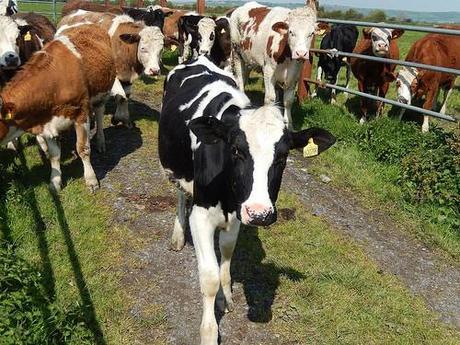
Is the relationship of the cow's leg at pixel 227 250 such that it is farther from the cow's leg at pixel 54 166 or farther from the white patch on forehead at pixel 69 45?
the white patch on forehead at pixel 69 45

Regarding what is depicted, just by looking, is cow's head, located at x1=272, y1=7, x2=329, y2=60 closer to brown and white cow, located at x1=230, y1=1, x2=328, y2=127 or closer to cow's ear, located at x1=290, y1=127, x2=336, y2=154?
brown and white cow, located at x1=230, y1=1, x2=328, y2=127

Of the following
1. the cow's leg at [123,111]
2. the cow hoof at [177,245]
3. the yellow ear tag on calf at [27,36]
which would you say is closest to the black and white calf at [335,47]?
the cow's leg at [123,111]

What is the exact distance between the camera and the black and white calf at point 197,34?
1041 centimetres

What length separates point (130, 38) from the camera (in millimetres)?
7852

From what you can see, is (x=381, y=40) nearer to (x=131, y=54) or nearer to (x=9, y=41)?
(x=131, y=54)

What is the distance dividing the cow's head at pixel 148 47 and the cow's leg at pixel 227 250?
4711 mm

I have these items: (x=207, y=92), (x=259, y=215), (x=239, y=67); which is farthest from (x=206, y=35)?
(x=259, y=215)

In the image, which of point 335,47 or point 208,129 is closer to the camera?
point 208,129

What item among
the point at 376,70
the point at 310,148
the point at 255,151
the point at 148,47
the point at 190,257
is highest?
the point at 255,151

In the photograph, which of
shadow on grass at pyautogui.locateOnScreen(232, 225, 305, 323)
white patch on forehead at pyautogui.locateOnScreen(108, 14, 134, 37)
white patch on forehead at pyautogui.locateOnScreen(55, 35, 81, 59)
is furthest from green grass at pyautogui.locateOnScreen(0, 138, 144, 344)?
white patch on forehead at pyautogui.locateOnScreen(108, 14, 134, 37)

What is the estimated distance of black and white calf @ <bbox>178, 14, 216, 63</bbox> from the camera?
1041 centimetres

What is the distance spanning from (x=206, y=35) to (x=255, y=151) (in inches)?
321

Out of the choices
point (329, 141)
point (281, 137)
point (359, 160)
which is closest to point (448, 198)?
point (359, 160)

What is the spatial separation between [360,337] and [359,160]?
361 centimetres
